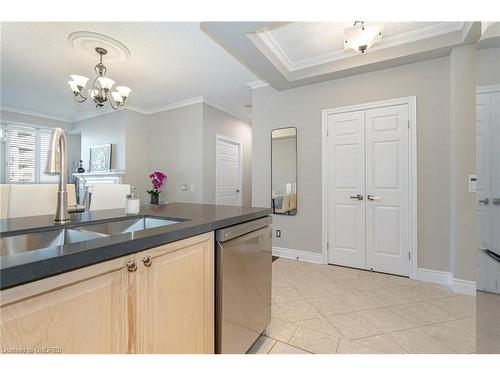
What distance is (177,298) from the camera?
89cm

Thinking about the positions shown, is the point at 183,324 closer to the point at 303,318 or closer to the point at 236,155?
the point at 303,318

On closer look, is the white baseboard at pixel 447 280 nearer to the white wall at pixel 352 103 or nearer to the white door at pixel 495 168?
the white wall at pixel 352 103

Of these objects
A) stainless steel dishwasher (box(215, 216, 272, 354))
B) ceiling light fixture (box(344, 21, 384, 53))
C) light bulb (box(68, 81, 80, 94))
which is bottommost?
stainless steel dishwasher (box(215, 216, 272, 354))

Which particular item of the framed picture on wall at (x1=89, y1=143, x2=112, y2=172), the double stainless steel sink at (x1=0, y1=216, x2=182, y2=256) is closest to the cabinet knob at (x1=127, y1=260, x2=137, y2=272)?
the double stainless steel sink at (x1=0, y1=216, x2=182, y2=256)

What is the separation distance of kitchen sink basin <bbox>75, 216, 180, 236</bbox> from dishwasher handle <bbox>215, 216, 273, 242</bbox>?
0.83 feet

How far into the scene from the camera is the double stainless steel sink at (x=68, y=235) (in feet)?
2.95

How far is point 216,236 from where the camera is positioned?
1097 millimetres

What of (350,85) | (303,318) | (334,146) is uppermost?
(350,85)

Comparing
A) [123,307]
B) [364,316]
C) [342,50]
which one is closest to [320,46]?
[342,50]

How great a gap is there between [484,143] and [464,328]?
5.47 ft

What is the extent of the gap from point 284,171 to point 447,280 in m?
2.27

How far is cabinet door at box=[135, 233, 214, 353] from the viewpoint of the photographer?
0.77 m

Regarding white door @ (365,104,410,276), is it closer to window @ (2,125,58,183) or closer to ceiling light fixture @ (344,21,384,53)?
ceiling light fixture @ (344,21,384,53)
